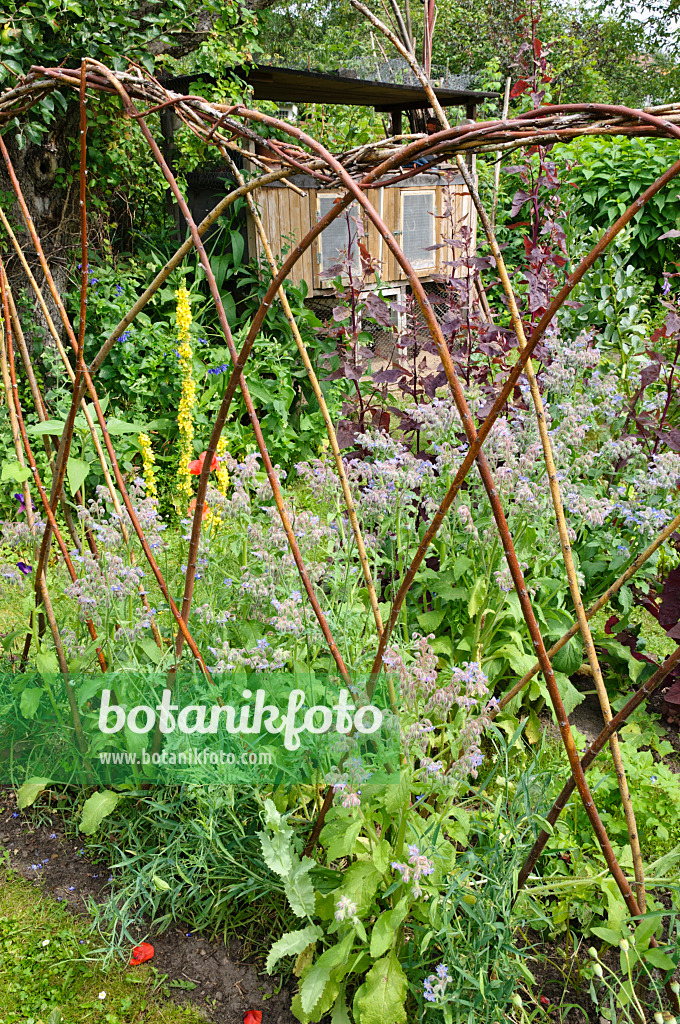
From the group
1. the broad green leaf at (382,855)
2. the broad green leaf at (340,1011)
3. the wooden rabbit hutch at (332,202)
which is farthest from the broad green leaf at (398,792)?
the wooden rabbit hutch at (332,202)

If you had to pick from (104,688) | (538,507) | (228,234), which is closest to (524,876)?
(538,507)

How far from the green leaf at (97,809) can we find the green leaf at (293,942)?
0.64 metres

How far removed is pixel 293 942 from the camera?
63.0 inches

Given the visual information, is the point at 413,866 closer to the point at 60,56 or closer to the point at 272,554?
the point at 272,554

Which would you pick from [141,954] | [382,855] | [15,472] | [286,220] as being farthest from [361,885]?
[286,220]

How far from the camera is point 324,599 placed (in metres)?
2.29

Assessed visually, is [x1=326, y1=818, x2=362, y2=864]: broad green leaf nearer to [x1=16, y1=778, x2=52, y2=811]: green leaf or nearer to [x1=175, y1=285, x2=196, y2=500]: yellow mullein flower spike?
[x1=16, y1=778, x2=52, y2=811]: green leaf

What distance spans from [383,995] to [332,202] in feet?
18.5

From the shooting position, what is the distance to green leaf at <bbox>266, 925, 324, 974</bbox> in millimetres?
1555

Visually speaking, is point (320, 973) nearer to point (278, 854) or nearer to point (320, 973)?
point (320, 973)

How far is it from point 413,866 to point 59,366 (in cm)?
382

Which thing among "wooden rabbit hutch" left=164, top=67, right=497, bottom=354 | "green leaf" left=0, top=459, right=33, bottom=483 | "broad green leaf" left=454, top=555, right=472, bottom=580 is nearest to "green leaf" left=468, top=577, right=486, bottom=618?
"broad green leaf" left=454, top=555, right=472, bottom=580

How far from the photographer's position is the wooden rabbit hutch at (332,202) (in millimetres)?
5453

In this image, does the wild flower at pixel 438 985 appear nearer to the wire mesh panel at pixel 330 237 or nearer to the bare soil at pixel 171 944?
the bare soil at pixel 171 944
